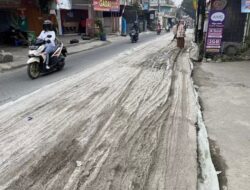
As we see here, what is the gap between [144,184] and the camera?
117 inches

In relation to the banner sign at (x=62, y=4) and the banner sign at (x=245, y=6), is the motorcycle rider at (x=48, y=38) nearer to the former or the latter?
the banner sign at (x=245, y=6)

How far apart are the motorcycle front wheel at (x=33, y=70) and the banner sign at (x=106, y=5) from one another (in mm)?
18902

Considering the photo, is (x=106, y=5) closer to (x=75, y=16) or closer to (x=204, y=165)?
(x=75, y=16)

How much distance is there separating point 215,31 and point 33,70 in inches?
296

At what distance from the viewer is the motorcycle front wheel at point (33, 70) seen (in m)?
8.07

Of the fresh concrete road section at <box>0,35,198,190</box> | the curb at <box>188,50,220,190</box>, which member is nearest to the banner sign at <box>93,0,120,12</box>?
the fresh concrete road section at <box>0,35,198,190</box>

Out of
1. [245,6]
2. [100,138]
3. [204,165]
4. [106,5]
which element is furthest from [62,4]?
[204,165]

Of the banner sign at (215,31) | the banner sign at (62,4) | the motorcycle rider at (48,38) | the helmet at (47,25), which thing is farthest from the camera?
the banner sign at (62,4)

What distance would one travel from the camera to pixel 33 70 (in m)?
8.26

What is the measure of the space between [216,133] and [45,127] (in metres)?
2.95

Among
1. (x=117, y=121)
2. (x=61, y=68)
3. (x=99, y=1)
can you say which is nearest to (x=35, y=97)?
(x=117, y=121)

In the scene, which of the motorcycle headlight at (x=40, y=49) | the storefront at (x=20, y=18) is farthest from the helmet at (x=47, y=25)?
the storefront at (x=20, y=18)

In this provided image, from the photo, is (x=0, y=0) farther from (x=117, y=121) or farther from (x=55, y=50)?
(x=117, y=121)

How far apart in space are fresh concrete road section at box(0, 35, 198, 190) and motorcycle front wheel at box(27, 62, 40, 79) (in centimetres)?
138
